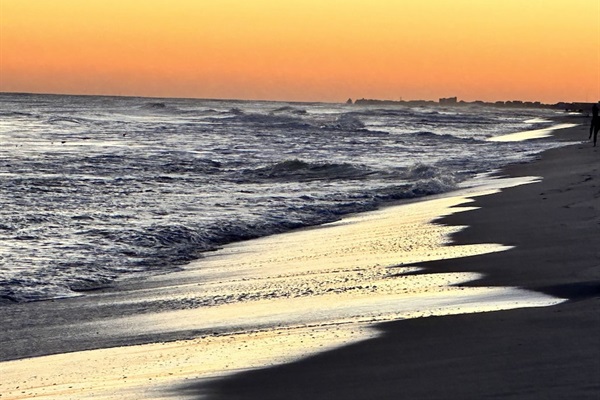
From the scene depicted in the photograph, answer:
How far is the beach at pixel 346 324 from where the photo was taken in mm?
5172

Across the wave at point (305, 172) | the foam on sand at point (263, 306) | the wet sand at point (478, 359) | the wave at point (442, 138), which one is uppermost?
the wet sand at point (478, 359)

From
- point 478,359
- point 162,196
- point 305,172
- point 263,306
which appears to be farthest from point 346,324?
point 305,172

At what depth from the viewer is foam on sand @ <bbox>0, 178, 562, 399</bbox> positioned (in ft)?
19.9

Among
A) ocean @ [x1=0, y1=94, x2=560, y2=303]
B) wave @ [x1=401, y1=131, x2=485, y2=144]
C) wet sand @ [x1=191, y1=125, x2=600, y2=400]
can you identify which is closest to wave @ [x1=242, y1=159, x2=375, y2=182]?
ocean @ [x1=0, y1=94, x2=560, y2=303]

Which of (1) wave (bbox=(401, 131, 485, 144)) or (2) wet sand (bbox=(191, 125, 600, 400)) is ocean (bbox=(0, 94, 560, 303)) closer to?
(2) wet sand (bbox=(191, 125, 600, 400))

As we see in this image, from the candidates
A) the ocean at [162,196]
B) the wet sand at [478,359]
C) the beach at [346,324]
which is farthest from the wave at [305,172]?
the wet sand at [478,359]

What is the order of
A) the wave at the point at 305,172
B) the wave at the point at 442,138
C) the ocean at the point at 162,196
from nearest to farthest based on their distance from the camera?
the ocean at the point at 162,196 → the wave at the point at 305,172 → the wave at the point at 442,138

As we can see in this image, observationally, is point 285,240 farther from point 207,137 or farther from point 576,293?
point 207,137

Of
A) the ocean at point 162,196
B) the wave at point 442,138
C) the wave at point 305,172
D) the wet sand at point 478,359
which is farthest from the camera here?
the wave at point 442,138

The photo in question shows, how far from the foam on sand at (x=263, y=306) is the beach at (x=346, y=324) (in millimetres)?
21

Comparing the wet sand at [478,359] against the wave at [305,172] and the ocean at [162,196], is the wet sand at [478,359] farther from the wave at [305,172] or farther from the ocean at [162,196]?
the wave at [305,172]

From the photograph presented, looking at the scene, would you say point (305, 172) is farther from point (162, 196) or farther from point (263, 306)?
point (263, 306)

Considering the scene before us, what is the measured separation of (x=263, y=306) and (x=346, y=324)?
146 cm

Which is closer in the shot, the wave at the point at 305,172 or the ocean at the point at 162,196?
the ocean at the point at 162,196
